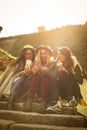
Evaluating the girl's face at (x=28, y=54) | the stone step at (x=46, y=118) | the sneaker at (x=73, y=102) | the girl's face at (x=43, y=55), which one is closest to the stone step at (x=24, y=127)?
the stone step at (x=46, y=118)

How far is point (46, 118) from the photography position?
6.50 meters

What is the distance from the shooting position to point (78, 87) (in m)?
7.59

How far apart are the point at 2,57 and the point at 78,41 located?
2.70 m

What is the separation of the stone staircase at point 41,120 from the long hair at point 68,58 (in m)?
1.54

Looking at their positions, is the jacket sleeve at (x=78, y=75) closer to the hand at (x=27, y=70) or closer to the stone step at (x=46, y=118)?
the hand at (x=27, y=70)

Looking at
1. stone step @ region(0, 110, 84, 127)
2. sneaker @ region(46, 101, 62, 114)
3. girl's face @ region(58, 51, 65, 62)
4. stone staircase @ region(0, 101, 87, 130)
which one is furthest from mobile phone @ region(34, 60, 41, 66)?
stone step @ region(0, 110, 84, 127)

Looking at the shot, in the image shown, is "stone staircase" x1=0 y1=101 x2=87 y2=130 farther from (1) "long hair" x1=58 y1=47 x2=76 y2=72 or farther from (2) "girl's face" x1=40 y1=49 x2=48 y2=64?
(2) "girl's face" x1=40 y1=49 x2=48 y2=64

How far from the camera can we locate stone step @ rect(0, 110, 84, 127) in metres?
6.32

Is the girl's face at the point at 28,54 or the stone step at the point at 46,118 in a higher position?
the girl's face at the point at 28,54

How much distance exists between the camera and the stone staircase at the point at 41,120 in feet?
20.1

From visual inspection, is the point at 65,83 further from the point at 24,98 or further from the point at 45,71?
the point at 24,98

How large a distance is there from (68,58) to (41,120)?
2.37 m

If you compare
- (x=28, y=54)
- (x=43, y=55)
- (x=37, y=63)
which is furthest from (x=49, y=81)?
(x=28, y=54)

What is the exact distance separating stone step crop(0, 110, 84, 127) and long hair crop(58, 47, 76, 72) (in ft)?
6.02
